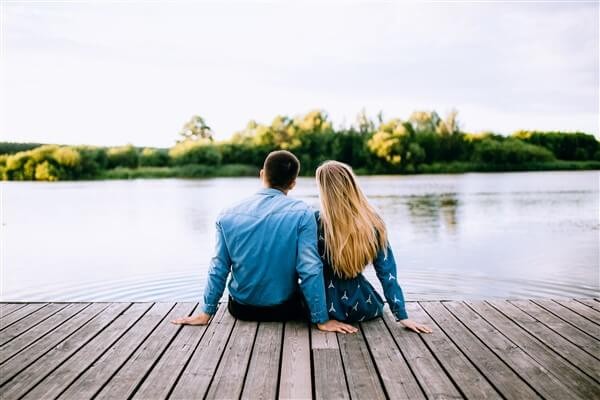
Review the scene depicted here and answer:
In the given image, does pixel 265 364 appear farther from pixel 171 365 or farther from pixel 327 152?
pixel 327 152

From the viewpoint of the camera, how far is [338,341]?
3125 millimetres

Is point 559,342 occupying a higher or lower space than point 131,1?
lower

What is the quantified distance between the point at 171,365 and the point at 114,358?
1.20ft

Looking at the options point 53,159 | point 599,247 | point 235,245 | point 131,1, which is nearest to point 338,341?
point 235,245

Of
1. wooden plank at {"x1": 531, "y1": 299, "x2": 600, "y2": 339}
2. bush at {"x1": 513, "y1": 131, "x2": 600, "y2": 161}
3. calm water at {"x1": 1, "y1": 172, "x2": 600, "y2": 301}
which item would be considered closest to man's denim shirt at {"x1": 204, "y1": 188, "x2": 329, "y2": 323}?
wooden plank at {"x1": 531, "y1": 299, "x2": 600, "y2": 339}

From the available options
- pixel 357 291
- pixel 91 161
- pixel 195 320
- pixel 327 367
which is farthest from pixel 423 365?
pixel 91 161

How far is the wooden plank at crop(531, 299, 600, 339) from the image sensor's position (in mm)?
3408

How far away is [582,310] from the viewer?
3914 millimetres

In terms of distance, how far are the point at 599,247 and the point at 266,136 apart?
166 ft

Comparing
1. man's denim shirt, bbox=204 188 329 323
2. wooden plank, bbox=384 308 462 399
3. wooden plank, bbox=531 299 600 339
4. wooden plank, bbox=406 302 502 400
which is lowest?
wooden plank, bbox=531 299 600 339

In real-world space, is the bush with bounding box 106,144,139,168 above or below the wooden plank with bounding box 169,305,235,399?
above

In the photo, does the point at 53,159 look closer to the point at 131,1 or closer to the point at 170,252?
the point at 131,1

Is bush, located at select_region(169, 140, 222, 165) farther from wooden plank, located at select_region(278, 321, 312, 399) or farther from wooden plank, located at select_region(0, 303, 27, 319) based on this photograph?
wooden plank, located at select_region(278, 321, 312, 399)

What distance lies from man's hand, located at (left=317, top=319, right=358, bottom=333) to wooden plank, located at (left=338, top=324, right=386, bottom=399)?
0.03m
